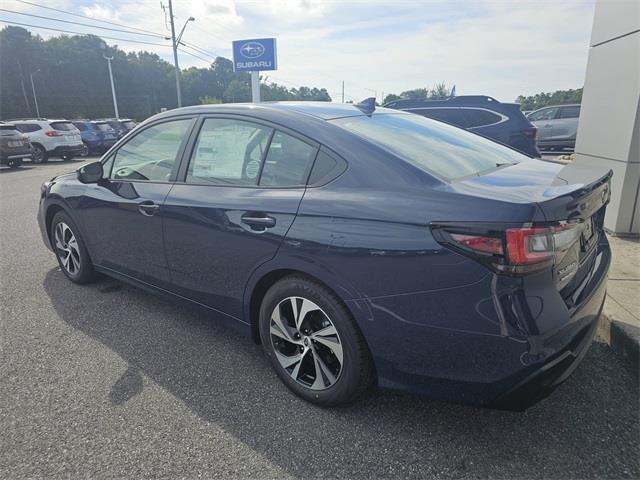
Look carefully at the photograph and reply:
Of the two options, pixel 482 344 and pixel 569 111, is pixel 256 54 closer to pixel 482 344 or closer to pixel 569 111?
pixel 569 111

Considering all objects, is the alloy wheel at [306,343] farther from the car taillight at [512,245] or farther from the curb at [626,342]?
the curb at [626,342]

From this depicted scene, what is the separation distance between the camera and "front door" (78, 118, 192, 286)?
3.07m

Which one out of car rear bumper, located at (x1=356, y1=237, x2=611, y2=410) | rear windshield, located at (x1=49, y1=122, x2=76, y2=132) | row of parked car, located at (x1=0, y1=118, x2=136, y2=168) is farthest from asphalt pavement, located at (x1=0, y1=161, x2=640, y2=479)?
rear windshield, located at (x1=49, y1=122, x2=76, y2=132)

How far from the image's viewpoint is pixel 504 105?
7.72 meters

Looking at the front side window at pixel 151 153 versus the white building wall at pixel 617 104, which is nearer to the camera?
the front side window at pixel 151 153

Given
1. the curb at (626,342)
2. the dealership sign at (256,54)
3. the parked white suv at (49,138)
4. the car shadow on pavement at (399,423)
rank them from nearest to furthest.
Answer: the car shadow on pavement at (399,423) → the curb at (626,342) → the parked white suv at (49,138) → the dealership sign at (256,54)

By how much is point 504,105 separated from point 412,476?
7358 mm

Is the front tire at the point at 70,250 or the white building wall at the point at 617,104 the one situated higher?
the white building wall at the point at 617,104

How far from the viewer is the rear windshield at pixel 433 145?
226cm

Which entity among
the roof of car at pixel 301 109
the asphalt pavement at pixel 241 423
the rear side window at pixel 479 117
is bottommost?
the asphalt pavement at pixel 241 423

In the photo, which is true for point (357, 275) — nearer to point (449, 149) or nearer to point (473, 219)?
point (473, 219)

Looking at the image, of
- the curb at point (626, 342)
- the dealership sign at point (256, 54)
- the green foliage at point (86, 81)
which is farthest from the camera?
the green foliage at point (86, 81)

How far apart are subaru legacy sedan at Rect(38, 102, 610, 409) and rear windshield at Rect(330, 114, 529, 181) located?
0.7 inches

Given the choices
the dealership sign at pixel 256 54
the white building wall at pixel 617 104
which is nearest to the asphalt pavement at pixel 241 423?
the white building wall at pixel 617 104
